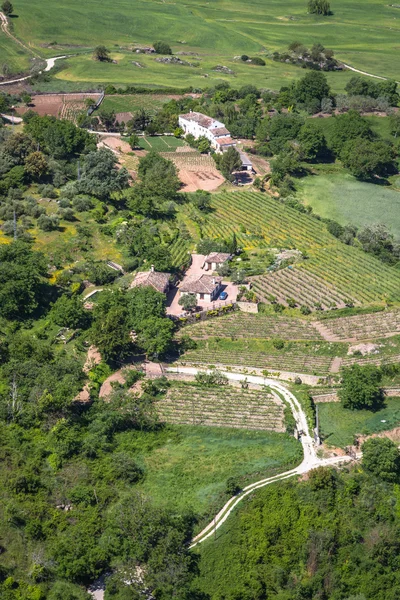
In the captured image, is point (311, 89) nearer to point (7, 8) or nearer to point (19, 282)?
point (19, 282)

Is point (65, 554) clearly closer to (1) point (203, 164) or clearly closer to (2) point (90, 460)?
(2) point (90, 460)

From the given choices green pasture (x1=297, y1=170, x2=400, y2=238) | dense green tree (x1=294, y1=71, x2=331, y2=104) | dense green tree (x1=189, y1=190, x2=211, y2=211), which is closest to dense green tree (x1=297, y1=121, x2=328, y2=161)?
green pasture (x1=297, y1=170, x2=400, y2=238)

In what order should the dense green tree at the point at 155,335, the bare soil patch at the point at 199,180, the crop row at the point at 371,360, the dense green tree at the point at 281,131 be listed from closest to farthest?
the dense green tree at the point at 155,335, the crop row at the point at 371,360, the bare soil patch at the point at 199,180, the dense green tree at the point at 281,131

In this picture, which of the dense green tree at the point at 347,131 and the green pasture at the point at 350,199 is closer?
the green pasture at the point at 350,199

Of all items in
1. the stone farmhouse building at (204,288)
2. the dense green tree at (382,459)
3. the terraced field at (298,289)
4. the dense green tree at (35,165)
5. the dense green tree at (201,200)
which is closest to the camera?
the dense green tree at (382,459)

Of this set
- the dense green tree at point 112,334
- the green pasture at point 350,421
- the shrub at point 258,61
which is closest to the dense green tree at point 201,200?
the dense green tree at point 112,334

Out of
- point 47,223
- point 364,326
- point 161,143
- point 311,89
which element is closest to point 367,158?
point 311,89

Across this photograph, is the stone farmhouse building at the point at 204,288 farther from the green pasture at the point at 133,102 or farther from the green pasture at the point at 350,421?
the green pasture at the point at 133,102
